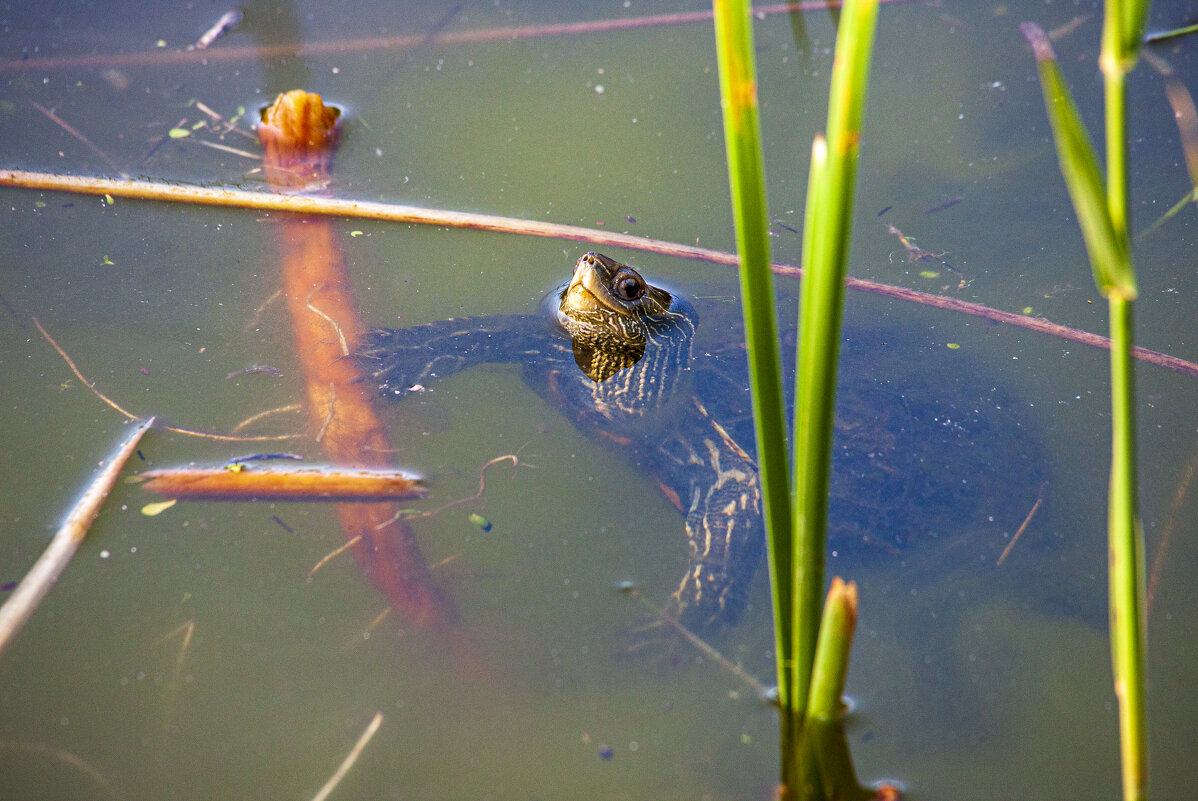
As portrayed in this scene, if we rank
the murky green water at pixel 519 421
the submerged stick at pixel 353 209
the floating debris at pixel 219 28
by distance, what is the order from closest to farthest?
1. the murky green water at pixel 519 421
2. the submerged stick at pixel 353 209
3. the floating debris at pixel 219 28

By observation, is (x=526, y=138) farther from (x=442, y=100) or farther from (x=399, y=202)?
(x=399, y=202)

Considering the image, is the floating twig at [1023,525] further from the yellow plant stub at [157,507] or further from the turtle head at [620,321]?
the yellow plant stub at [157,507]

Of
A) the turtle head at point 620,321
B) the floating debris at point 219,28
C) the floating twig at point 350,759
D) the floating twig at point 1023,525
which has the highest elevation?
the floating debris at point 219,28

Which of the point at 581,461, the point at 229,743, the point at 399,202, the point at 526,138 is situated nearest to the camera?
the point at 229,743

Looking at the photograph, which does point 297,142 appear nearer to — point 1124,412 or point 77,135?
point 77,135

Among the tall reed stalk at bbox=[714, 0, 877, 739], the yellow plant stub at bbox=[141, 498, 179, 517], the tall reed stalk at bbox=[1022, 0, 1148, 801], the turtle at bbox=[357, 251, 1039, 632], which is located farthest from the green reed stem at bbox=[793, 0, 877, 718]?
the yellow plant stub at bbox=[141, 498, 179, 517]

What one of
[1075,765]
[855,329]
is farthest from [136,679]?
[855,329]

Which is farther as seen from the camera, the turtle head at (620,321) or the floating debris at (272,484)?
the turtle head at (620,321)

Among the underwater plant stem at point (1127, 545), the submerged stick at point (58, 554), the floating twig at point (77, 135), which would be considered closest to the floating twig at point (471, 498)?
the submerged stick at point (58, 554)


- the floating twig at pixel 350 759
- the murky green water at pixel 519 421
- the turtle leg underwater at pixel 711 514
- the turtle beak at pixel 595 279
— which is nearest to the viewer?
the floating twig at pixel 350 759
